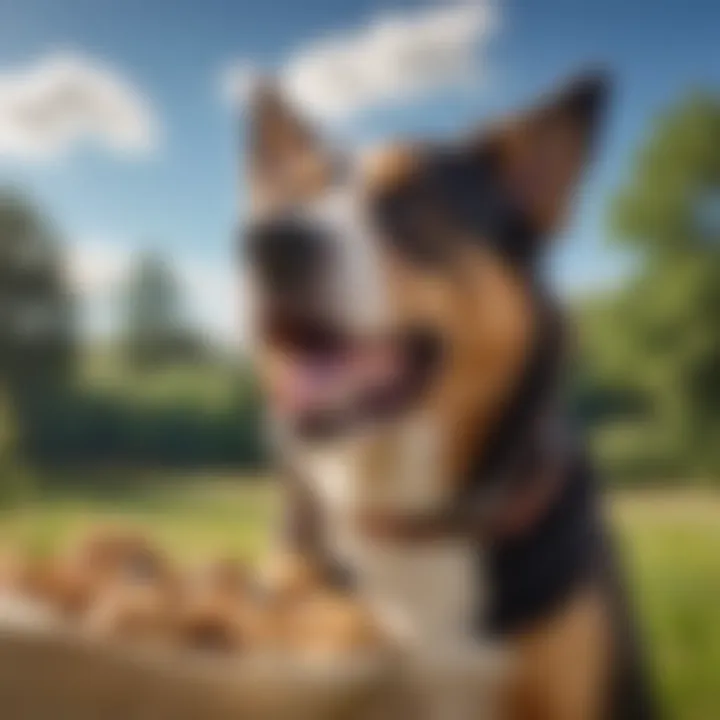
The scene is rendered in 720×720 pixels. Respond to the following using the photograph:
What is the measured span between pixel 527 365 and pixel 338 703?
338 mm

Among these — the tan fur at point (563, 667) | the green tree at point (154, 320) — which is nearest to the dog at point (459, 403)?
the tan fur at point (563, 667)

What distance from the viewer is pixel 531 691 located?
1.33 m

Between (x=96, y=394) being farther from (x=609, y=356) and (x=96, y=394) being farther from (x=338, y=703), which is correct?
(x=609, y=356)

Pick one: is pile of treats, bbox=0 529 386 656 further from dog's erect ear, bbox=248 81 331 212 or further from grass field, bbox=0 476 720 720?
dog's erect ear, bbox=248 81 331 212

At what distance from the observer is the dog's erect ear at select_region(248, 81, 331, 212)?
1.38 m

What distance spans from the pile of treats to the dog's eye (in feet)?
1.00

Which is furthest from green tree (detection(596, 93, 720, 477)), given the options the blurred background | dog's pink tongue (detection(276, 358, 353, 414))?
dog's pink tongue (detection(276, 358, 353, 414))

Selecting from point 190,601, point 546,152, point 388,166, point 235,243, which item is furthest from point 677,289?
point 190,601

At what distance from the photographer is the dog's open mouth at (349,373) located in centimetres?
134

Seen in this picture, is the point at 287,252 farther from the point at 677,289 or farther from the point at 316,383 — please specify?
the point at 677,289

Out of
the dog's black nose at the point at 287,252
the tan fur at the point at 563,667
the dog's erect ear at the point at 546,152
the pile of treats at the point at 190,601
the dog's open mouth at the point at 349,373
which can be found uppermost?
the dog's erect ear at the point at 546,152

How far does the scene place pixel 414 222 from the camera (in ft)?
4.41

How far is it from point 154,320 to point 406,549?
342 millimetres

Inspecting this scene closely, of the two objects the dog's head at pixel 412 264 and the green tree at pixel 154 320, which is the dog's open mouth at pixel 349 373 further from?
the green tree at pixel 154 320
